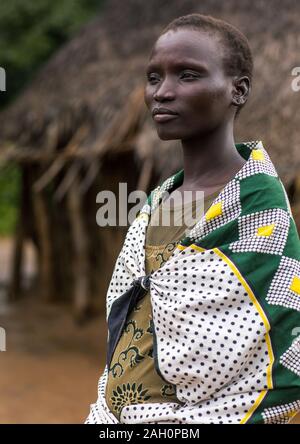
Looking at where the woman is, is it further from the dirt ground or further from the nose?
the dirt ground

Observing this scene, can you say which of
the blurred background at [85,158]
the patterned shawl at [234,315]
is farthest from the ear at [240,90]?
the blurred background at [85,158]

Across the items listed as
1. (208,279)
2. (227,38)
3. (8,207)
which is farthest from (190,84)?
(8,207)

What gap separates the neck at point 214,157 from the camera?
161cm

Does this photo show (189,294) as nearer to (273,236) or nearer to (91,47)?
(273,236)

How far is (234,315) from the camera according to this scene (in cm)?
140

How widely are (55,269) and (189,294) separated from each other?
8.41 metres

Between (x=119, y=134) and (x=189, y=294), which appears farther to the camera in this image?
(x=119, y=134)

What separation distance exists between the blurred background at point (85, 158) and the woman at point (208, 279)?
377 cm

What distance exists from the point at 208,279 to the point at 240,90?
1.42ft

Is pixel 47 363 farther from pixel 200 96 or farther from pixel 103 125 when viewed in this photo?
pixel 200 96

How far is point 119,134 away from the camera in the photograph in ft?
23.6

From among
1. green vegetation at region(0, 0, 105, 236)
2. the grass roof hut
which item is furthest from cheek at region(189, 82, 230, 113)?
green vegetation at region(0, 0, 105, 236)

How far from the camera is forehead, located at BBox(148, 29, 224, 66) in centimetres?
153

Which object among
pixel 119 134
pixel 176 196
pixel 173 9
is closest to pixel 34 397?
pixel 119 134
